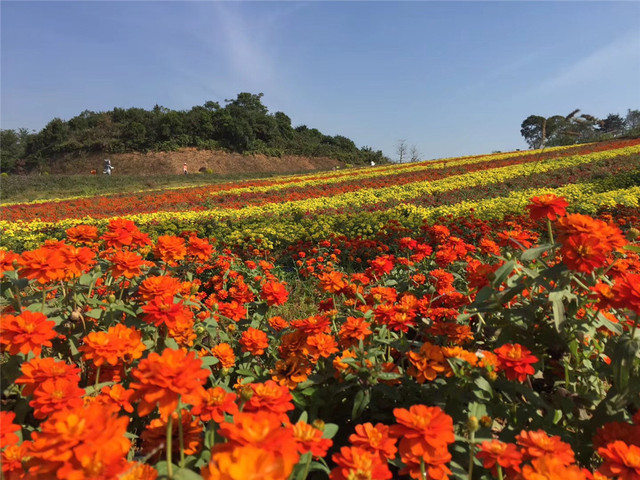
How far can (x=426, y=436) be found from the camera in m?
0.88

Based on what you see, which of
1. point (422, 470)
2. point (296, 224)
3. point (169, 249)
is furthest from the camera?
point (296, 224)

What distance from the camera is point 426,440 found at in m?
0.88

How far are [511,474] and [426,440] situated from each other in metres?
0.25

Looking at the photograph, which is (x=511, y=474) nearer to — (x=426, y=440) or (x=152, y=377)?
(x=426, y=440)

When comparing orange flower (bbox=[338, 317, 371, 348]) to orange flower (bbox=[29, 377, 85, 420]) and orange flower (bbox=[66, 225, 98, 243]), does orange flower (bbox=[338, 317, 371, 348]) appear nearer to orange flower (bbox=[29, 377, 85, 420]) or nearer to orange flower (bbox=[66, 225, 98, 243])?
orange flower (bbox=[29, 377, 85, 420])

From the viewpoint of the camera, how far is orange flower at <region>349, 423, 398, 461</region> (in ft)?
2.94

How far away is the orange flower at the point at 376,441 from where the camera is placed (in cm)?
90

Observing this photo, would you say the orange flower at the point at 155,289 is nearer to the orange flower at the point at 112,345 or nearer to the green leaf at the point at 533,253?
the orange flower at the point at 112,345

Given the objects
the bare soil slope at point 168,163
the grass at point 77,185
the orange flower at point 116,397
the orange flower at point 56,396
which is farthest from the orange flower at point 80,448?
the bare soil slope at point 168,163

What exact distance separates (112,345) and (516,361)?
123 cm

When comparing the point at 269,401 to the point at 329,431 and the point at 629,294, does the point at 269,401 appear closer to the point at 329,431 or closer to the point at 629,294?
the point at 329,431

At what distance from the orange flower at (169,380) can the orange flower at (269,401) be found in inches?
5.1

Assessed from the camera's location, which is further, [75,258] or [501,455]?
[75,258]

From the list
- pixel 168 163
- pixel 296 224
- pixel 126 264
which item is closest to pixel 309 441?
pixel 126 264
